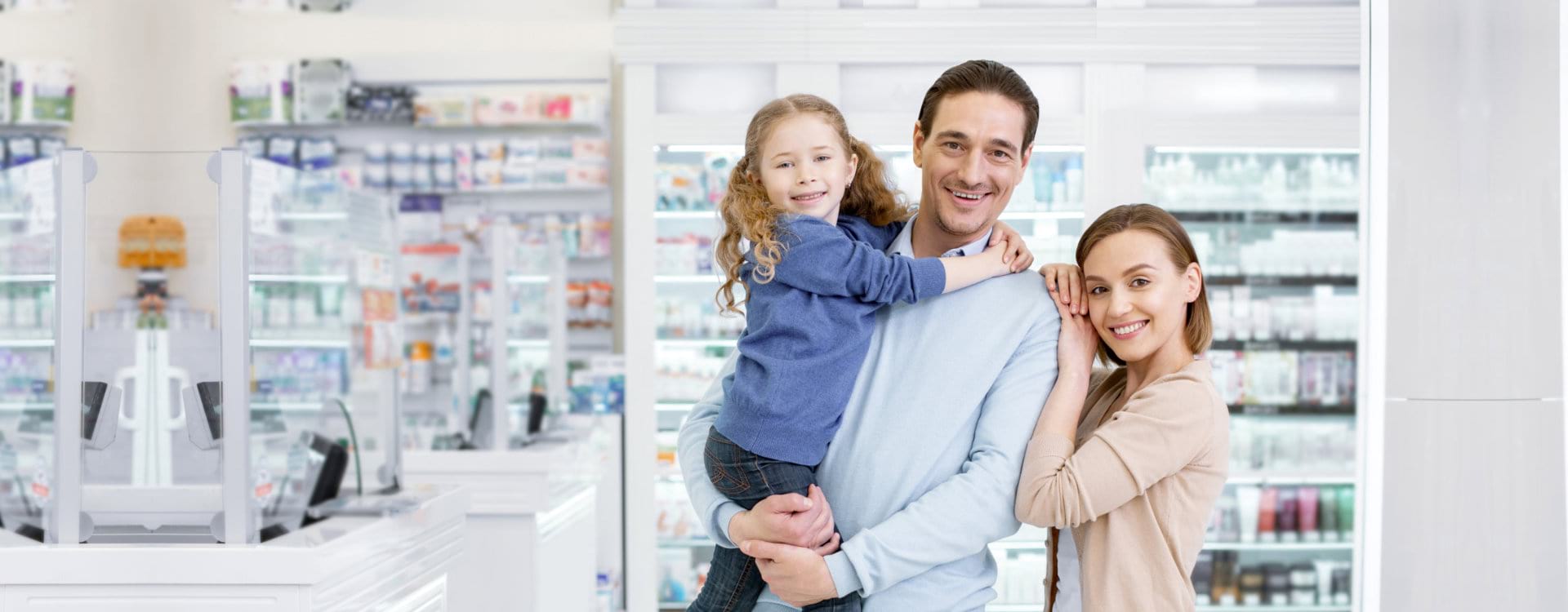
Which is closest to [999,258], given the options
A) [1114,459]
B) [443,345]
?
[1114,459]

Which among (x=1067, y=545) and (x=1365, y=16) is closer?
(x=1067, y=545)

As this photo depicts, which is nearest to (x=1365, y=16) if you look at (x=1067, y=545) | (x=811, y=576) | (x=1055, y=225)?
(x=1067, y=545)

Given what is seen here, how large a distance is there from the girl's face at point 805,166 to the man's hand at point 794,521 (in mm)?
483

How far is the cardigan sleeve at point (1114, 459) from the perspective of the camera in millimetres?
1541

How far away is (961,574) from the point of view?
163cm

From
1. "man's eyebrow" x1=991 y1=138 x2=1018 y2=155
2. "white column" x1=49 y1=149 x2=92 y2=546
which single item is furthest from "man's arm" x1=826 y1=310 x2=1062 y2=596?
"white column" x1=49 y1=149 x2=92 y2=546

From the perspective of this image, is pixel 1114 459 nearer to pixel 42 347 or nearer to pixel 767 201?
pixel 767 201

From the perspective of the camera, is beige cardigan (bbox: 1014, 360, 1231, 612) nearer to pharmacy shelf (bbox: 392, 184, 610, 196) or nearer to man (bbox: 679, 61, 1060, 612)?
man (bbox: 679, 61, 1060, 612)

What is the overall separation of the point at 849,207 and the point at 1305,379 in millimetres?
3717

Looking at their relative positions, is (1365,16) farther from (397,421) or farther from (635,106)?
(635,106)

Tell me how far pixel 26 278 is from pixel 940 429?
2.28 m

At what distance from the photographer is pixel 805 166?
1.82 meters

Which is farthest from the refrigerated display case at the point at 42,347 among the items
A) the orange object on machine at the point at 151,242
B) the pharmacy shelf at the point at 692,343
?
the pharmacy shelf at the point at 692,343

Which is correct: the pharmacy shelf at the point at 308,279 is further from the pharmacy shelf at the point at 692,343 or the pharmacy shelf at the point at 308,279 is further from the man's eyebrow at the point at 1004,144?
the man's eyebrow at the point at 1004,144
